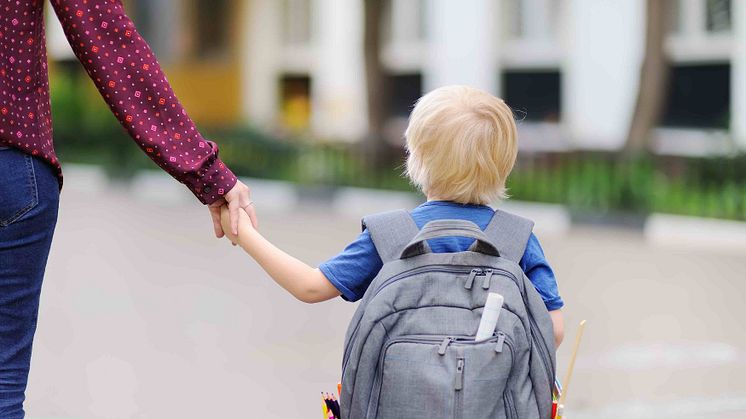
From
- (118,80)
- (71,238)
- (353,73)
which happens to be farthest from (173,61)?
(118,80)

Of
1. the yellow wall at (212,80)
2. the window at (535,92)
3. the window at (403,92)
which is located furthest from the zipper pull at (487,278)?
the yellow wall at (212,80)

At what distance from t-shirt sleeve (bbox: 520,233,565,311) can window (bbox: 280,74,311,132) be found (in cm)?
1866

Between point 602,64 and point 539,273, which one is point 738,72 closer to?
point 602,64

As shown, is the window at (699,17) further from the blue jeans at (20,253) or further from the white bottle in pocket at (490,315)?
the blue jeans at (20,253)

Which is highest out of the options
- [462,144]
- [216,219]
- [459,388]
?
[462,144]

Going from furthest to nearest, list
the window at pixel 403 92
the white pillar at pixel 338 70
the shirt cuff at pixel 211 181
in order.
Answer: the white pillar at pixel 338 70 → the window at pixel 403 92 → the shirt cuff at pixel 211 181

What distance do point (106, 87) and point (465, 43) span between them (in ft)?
51.3

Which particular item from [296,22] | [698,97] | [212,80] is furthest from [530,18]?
[212,80]

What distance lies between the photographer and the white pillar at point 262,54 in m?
22.5

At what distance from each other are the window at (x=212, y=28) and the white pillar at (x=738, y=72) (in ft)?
34.2

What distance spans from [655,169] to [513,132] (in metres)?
11.1

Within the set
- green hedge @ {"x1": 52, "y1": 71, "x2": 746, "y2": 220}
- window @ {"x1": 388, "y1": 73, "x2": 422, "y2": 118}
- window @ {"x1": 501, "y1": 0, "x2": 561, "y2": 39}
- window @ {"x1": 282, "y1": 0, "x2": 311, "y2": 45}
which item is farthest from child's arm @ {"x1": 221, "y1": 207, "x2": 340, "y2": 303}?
window @ {"x1": 282, "y1": 0, "x2": 311, "y2": 45}

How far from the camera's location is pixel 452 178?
2.97 meters

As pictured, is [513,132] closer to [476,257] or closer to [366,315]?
[476,257]
